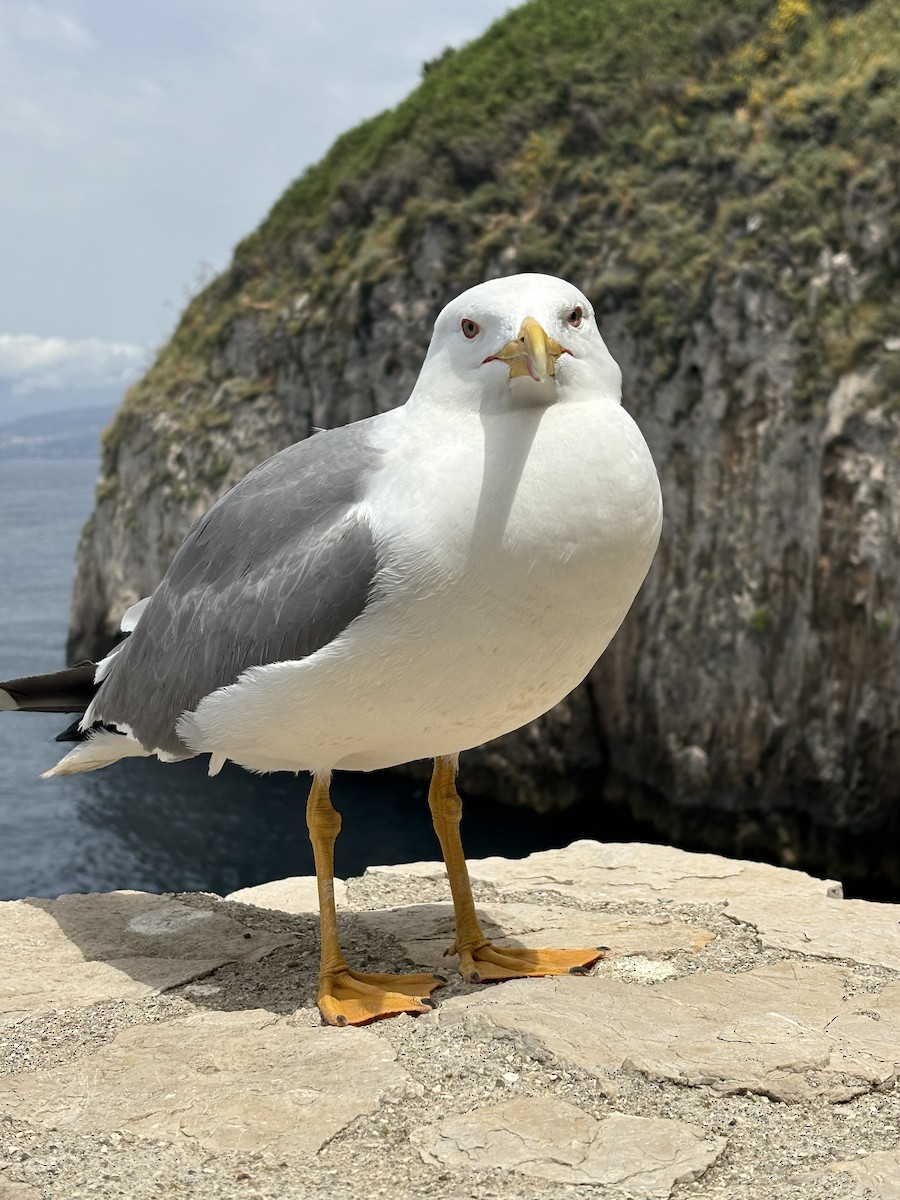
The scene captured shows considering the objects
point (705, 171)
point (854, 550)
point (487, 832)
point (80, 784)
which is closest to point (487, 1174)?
point (854, 550)

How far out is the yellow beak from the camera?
4.81 meters

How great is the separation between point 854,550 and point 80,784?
23.1 m

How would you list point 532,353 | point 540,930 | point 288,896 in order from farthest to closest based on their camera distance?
Result: point 288,896 < point 540,930 < point 532,353

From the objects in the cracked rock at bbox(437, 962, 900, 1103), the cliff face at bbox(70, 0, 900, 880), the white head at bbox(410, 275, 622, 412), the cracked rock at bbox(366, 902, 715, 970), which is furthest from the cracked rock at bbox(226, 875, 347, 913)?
the cliff face at bbox(70, 0, 900, 880)

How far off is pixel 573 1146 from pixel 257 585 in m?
2.78

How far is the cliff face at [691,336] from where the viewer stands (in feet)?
80.3

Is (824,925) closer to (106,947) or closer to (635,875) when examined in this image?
(635,875)

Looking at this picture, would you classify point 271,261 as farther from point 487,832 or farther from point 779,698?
point 779,698

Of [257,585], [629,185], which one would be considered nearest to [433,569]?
[257,585]

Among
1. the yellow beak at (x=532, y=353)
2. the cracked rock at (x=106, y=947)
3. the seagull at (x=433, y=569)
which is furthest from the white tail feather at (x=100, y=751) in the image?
the yellow beak at (x=532, y=353)

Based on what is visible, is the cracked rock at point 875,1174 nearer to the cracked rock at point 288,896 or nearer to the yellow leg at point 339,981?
the yellow leg at point 339,981

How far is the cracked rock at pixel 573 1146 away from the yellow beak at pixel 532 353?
2.86 meters

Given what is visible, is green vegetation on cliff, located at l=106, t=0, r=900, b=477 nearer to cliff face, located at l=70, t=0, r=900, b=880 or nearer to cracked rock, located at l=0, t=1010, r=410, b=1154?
cliff face, located at l=70, t=0, r=900, b=880

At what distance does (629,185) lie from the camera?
30797 mm
